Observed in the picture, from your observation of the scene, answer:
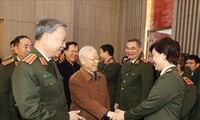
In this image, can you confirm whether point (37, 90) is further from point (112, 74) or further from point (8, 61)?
point (112, 74)

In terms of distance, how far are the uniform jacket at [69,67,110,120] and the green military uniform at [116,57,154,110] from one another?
0.76 metres

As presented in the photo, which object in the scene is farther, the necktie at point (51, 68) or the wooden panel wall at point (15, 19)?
the wooden panel wall at point (15, 19)

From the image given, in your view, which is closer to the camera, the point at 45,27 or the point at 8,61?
the point at 45,27

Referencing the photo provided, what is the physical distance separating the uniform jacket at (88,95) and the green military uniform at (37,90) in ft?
1.71

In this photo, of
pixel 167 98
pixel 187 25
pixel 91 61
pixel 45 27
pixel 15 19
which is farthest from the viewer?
pixel 15 19

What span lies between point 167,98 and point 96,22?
632 centimetres

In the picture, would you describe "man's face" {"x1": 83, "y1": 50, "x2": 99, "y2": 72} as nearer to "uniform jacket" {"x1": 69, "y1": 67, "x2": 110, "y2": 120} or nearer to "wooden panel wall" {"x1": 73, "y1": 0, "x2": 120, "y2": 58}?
"uniform jacket" {"x1": 69, "y1": 67, "x2": 110, "y2": 120}

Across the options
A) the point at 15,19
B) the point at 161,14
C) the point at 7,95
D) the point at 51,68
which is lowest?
the point at 7,95

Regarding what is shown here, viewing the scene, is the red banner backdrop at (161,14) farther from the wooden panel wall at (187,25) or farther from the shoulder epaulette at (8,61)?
the shoulder epaulette at (8,61)

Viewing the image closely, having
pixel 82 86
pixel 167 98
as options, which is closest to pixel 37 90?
pixel 82 86

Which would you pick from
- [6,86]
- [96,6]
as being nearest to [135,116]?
[6,86]

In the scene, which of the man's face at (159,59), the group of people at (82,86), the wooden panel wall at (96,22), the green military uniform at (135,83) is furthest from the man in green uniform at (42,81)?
the wooden panel wall at (96,22)

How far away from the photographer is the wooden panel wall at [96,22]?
288 inches

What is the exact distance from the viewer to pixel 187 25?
207 inches
